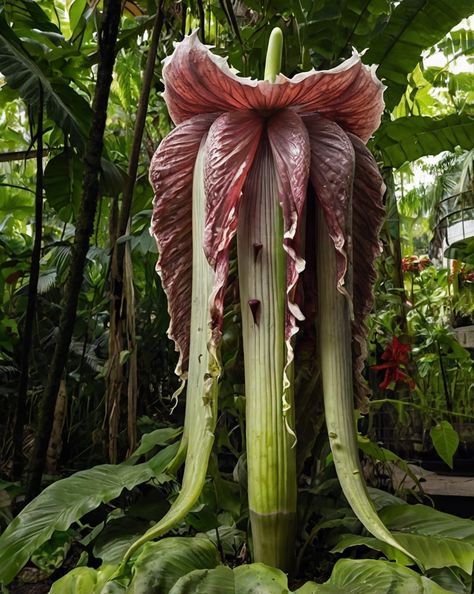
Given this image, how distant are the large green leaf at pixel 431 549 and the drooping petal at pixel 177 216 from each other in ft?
1.00

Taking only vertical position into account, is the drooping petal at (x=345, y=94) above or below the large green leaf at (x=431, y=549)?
above

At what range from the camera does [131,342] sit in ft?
4.12

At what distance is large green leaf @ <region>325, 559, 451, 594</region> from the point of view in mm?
547

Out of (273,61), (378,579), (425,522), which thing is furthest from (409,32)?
(378,579)

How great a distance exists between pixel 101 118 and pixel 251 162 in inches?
17.3

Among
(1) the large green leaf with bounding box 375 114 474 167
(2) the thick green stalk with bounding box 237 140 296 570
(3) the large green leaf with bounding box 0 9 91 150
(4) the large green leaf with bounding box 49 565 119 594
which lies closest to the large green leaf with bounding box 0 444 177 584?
(4) the large green leaf with bounding box 49 565 119 594

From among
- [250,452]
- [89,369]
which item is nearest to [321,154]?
[250,452]

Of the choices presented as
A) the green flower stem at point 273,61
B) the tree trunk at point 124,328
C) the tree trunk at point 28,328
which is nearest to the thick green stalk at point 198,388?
the green flower stem at point 273,61

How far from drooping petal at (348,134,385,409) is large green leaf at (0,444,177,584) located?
314mm

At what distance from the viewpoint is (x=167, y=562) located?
23.8 inches

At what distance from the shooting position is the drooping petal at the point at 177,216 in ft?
2.58

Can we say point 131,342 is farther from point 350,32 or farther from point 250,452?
point 350,32

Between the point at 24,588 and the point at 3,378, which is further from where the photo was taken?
the point at 3,378

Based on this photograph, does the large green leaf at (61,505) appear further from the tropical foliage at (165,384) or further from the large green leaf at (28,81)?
the large green leaf at (28,81)
